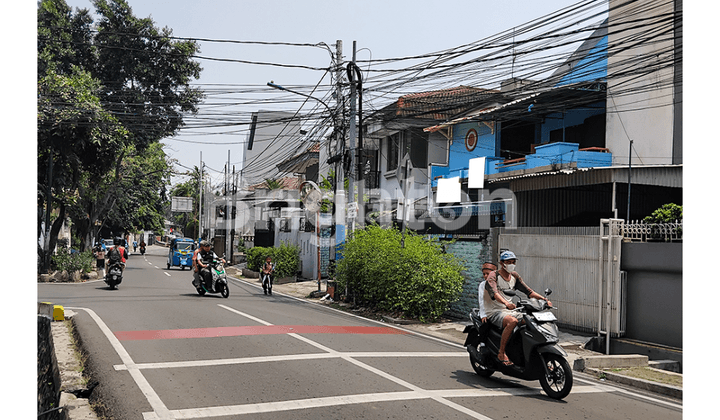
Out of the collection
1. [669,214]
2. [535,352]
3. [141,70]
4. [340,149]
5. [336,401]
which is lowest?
[336,401]

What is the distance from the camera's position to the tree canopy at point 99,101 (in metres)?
25.5

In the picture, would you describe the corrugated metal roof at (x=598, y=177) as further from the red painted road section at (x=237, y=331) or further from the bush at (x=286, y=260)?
the bush at (x=286, y=260)

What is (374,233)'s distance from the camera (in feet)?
56.7

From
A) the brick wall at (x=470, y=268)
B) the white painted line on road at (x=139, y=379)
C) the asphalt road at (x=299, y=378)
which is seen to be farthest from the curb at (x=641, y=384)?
the white painted line on road at (x=139, y=379)

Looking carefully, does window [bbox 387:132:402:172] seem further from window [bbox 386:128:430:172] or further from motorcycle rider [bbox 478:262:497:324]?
motorcycle rider [bbox 478:262:497:324]

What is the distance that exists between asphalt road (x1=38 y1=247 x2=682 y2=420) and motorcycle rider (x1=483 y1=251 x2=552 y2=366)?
2.29ft

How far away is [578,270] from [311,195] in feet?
51.1

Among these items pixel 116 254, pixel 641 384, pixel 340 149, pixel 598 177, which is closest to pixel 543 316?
pixel 641 384

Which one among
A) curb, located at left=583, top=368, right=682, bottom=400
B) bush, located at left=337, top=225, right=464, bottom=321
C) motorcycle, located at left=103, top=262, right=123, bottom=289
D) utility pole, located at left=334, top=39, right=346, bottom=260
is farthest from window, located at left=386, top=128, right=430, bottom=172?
curb, located at left=583, top=368, right=682, bottom=400

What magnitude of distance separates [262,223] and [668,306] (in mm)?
39706

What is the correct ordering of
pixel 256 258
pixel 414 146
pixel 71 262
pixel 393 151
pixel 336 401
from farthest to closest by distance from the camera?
pixel 256 258
pixel 393 151
pixel 414 146
pixel 71 262
pixel 336 401

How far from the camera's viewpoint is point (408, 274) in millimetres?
15242

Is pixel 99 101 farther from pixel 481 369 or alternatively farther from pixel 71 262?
pixel 481 369

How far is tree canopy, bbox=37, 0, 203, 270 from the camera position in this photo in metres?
25.5
